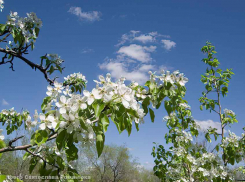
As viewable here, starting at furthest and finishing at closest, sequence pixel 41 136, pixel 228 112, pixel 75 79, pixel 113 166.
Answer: pixel 113 166 < pixel 228 112 < pixel 75 79 < pixel 41 136

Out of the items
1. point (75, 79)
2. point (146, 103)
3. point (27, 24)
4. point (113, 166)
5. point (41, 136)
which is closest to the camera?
point (41, 136)

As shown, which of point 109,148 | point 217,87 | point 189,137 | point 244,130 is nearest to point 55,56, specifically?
point 189,137

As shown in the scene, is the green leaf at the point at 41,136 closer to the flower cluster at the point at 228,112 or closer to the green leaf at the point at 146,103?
the green leaf at the point at 146,103

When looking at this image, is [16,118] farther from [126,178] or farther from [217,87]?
[126,178]

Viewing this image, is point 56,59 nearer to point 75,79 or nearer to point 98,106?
point 75,79

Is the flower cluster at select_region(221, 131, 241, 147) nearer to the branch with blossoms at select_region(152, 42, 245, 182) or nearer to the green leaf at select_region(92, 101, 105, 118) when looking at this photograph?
the branch with blossoms at select_region(152, 42, 245, 182)

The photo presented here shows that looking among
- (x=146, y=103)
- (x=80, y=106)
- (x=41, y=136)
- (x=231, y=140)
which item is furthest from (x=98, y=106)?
(x=231, y=140)

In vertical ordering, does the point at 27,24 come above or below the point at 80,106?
above

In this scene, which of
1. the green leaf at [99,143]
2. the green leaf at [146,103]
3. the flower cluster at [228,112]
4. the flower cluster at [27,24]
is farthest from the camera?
the flower cluster at [228,112]

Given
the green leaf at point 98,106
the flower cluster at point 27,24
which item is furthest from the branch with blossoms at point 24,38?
the green leaf at point 98,106

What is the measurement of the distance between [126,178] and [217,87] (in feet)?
64.1

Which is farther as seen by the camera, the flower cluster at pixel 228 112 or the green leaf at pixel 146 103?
the flower cluster at pixel 228 112

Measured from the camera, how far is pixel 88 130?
1098 mm

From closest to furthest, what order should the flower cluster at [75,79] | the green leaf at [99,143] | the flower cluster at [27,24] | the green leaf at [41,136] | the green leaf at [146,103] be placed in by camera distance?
the green leaf at [99,143] < the green leaf at [41,136] < the green leaf at [146,103] < the flower cluster at [27,24] < the flower cluster at [75,79]
